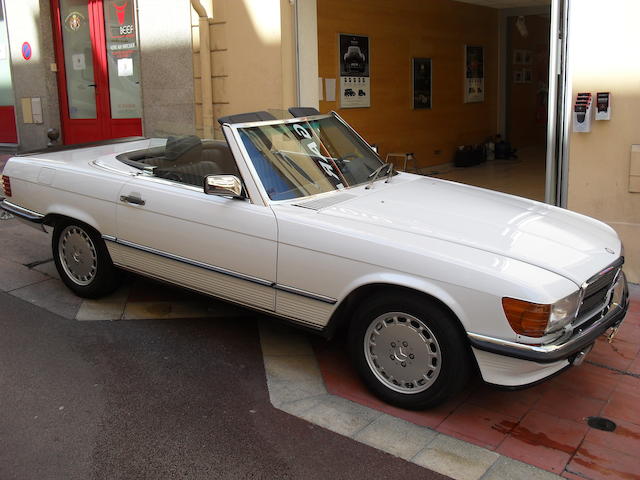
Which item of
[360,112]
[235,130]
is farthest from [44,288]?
[360,112]

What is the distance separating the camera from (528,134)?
646 inches

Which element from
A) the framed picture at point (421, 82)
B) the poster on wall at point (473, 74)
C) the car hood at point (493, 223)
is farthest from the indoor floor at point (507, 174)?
the car hood at point (493, 223)

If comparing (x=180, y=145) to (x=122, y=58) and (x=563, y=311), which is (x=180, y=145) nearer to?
(x=563, y=311)

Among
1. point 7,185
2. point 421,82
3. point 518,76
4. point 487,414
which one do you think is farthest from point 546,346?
point 518,76

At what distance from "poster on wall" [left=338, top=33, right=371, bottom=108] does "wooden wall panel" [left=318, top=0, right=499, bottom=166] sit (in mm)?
122

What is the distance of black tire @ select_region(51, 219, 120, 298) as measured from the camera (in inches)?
219

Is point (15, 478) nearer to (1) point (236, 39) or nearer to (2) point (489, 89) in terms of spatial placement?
(1) point (236, 39)

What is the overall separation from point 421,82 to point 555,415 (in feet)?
31.8

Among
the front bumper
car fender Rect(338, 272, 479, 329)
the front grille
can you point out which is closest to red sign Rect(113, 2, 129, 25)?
car fender Rect(338, 272, 479, 329)

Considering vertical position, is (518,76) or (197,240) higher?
(518,76)

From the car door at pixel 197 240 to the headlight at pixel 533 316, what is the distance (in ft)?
4.89

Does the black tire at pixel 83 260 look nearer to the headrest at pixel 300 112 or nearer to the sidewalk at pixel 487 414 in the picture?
the sidewalk at pixel 487 414

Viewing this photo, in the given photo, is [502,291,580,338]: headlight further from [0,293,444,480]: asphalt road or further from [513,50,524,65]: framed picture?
[513,50,524,65]: framed picture

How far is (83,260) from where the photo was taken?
571cm
